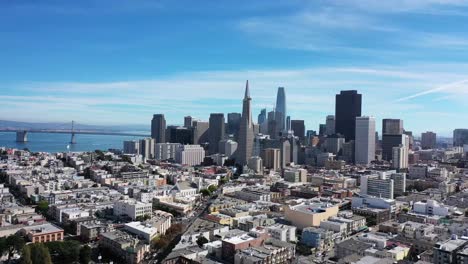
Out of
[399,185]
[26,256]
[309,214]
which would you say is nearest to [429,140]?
[399,185]

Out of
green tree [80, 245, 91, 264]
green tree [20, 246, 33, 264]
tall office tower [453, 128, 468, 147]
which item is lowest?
green tree [80, 245, 91, 264]

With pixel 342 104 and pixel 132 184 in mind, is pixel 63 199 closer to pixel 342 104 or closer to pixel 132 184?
pixel 132 184

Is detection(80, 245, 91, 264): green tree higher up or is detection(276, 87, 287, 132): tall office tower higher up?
detection(276, 87, 287, 132): tall office tower

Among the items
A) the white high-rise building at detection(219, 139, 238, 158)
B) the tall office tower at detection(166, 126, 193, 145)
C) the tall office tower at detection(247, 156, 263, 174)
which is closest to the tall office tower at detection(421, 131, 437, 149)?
the white high-rise building at detection(219, 139, 238, 158)

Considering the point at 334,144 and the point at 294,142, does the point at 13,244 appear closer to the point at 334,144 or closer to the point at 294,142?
the point at 294,142

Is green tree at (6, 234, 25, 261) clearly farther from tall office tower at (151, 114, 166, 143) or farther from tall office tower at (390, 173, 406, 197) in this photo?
tall office tower at (151, 114, 166, 143)

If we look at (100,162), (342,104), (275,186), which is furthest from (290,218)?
(342,104)

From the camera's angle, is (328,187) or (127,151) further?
(127,151)

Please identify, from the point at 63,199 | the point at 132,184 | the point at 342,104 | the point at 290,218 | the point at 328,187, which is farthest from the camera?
the point at 342,104
